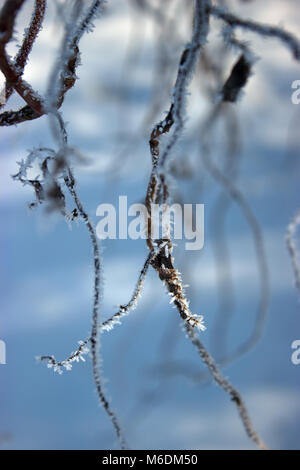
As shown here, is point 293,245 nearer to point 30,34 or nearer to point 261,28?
point 261,28

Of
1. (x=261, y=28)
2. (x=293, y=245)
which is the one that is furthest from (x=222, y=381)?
(x=261, y=28)

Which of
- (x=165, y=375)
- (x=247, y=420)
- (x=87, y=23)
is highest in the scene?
(x=87, y=23)

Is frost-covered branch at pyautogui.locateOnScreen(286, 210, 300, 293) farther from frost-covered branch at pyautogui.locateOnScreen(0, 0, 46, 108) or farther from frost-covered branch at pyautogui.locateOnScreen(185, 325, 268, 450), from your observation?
frost-covered branch at pyautogui.locateOnScreen(0, 0, 46, 108)

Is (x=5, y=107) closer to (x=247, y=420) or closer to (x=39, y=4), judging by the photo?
(x=39, y=4)

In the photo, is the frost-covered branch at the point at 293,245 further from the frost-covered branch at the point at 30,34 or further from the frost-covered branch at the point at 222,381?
the frost-covered branch at the point at 30,34

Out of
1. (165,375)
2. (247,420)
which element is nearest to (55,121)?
(247,420)

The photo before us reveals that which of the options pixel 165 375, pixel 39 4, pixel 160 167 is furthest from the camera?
pixel 165 375

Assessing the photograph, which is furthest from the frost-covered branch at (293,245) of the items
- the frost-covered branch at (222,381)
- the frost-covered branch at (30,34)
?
the frost-covered branch at (30,34)

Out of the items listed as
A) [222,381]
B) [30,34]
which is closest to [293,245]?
[222,381]

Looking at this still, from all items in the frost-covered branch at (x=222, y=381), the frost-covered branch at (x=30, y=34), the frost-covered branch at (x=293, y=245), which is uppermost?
the frost-covered branch at (x=30, y=34)

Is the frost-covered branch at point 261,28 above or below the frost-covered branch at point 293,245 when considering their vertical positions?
above

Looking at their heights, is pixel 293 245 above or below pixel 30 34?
below
